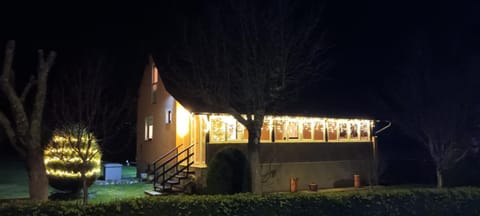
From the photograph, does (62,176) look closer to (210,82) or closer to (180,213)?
(210,82)

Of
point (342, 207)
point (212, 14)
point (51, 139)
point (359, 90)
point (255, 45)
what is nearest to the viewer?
point (342, 207)

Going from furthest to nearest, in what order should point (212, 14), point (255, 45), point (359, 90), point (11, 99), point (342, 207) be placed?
1. point (359, 90)
2. point (212, 14)
3. point (255, 45)
4. point (342, 207)
5. point (11, 99)

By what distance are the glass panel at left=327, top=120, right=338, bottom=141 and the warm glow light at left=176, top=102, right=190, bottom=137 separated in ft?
20.9

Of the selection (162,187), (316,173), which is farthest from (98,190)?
(316,173)

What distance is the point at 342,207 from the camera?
9.47 meters

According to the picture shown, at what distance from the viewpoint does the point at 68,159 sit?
11844mm

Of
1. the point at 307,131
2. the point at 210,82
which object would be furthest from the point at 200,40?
the point at 307,131

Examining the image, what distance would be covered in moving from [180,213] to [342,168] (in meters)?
11.7

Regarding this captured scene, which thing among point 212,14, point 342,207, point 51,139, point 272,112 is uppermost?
point 212,14

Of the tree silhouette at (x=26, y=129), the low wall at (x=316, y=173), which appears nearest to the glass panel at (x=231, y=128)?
the low wall at (x=316, y=173)

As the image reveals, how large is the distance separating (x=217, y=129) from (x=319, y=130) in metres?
5.02

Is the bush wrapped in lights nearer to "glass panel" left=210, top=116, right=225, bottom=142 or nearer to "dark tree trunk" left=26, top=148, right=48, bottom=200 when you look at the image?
"dark tree trunk" left=26, top=148, right=48, bottom=200

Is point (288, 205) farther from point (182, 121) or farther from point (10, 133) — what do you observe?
point (182, 121)

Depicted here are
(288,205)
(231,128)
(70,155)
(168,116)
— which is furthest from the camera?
(168,116)
